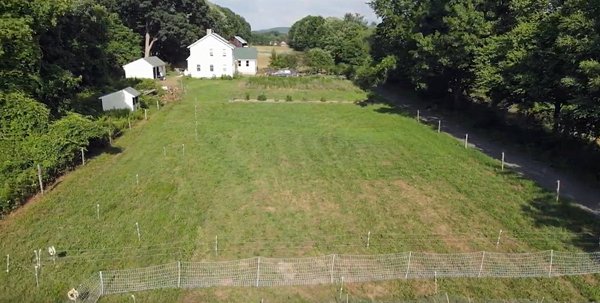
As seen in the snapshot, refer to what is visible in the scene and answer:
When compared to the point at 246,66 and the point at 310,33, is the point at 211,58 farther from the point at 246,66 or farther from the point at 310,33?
the point at 310,33

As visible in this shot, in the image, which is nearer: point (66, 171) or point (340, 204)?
point (340, 204)

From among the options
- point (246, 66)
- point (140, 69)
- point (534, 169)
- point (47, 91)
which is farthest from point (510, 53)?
point (246, 66)

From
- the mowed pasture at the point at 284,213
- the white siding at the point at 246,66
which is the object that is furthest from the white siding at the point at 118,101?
the white siding at the point at 246,66

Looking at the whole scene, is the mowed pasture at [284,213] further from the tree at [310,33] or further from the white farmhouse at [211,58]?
the tree at [310,33]

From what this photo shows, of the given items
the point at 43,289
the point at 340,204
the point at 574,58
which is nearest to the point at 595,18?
the point at 574,58

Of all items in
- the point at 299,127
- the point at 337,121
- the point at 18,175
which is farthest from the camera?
the point at 337,121

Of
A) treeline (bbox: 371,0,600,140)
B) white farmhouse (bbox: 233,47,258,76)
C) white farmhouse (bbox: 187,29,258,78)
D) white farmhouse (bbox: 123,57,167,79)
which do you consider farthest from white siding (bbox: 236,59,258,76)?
treeline (bbox: 371,0,600,140)

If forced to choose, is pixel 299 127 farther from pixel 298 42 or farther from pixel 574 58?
pixel 298 42
